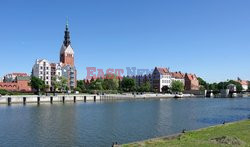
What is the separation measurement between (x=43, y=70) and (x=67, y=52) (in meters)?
25.6

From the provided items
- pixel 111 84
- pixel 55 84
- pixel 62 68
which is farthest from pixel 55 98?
pixel 111 84

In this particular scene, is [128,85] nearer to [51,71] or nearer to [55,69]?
[55,69]

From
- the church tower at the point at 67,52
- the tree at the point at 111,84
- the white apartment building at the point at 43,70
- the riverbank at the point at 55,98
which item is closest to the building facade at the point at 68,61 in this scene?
the church tower at the point at 67,52

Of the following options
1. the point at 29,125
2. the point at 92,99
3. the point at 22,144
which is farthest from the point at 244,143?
the point at 92,99

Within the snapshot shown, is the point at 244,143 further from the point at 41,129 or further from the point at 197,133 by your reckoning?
the point at 41,129

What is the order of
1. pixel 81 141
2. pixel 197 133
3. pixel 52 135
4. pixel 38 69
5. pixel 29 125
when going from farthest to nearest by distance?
1. pixel 38 69
2. pixel 29 125
3. pixel 52 135
4. pixel 81 141
5. pixel 197 133

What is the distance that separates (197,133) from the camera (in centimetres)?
2980

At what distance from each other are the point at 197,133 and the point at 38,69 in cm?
14635

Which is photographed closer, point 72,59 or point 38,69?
point 38,69

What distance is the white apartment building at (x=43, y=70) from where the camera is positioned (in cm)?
16588

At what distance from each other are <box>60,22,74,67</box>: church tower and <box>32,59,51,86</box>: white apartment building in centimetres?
1972

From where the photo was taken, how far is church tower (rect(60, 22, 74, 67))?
188 meters

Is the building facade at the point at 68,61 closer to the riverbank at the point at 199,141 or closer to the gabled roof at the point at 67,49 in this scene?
the gabled roof at the point at 67,49

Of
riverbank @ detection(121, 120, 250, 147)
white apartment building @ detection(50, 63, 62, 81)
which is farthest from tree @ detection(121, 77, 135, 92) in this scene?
riverbank @ detection(121, 120, 250, 147)
